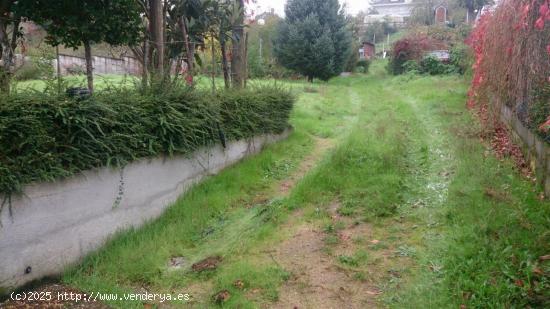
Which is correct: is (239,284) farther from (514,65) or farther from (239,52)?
(239,52)

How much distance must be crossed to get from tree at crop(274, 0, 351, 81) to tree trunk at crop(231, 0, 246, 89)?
1522cm

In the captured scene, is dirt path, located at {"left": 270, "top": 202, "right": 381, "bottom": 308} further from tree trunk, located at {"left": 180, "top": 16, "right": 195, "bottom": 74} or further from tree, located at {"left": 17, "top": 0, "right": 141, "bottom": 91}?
tree trunk, located at {"left": 180, "top": 16, "right": 195, "bottom": 74}

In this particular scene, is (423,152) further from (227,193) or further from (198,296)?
(198,296)

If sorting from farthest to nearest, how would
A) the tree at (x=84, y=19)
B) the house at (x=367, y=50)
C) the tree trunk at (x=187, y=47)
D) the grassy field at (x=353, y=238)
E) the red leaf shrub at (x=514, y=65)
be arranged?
1. the house at (x=367, y=50)
2. the tree trunk at (x=187, y=47)
3. the red leaf shrub at (x=514, y=65)
4. the tree at (x=84, y=19)
5. the grassy field at (x=353, y=238)

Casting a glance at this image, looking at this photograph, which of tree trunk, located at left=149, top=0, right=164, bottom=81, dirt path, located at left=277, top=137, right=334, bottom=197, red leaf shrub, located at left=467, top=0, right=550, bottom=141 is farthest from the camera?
dirt path, located at left=277, top=137, right=334, bottom=197

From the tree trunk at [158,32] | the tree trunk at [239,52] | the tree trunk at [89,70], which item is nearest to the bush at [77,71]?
the tree trunk at [89,70]

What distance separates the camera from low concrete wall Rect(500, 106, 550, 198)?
5.08m

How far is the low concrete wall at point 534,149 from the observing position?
5.08 meters

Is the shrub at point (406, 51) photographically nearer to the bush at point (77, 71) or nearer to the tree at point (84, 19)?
the bush at point (77, 71)

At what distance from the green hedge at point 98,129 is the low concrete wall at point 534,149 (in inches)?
160

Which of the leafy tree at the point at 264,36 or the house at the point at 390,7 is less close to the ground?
the house at the point at 390,7

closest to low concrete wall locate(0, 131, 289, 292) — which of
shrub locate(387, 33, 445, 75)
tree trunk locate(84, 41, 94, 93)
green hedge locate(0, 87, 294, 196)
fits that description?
green hedge locate(0, 87, 294, 196)

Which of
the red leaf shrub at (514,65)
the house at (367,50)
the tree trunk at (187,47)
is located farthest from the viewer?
the house at (367,50)

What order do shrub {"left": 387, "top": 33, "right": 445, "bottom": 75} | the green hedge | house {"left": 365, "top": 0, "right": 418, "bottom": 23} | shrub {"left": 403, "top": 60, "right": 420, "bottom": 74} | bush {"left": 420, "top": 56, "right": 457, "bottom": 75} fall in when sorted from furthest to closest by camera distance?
house {"left": 365, "top": 0, "right": 418, "bottom": 23}, shrub {"left": 387, "top": 33, "right": 445, "bottom": 75}, shrub {"left": 403, "top": 60, "right": 420, "bottom": 74}, bush {"left": 420, "top": 56, "right": 457, "bottom": 75}, the green hedge
